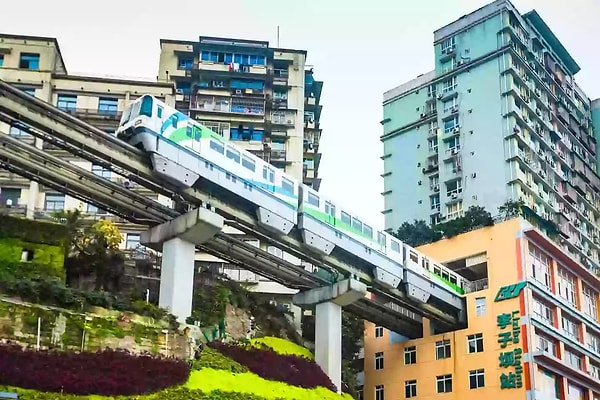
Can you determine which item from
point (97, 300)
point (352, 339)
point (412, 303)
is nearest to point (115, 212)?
point (97, 300)

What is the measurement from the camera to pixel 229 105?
58062 mm

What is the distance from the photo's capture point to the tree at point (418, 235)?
5253cm

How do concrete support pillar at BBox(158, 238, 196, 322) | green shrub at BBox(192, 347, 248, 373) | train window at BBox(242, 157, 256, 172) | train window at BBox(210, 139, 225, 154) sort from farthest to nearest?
1. train window at BBox(242, 157, 256, 172)
2. train window at BBox(210, 139, 225, 154)
3. concrete support pillar at BBox(158, 238, 196, 322)
4. green shrub at BBox(192, 347, 248, 373)

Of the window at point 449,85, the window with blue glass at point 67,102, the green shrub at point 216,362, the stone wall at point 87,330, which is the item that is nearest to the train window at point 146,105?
the stone wall at point 87,330

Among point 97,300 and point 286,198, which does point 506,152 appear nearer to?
point 286,198

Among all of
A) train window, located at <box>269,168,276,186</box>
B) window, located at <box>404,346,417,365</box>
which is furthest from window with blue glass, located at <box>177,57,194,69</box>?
window, located at <box>404,346,417,365</box>

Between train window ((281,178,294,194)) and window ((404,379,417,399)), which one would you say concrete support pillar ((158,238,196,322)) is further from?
window ((404,379,417,399))

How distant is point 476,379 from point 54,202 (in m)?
25.5

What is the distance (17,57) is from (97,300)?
25.2m

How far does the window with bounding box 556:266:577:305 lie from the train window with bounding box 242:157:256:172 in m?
22.7

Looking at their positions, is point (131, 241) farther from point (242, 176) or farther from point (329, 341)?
point (242, 176)

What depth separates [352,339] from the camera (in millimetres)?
52969

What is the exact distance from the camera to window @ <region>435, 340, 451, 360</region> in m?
46.5

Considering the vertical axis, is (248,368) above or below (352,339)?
below
